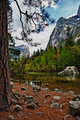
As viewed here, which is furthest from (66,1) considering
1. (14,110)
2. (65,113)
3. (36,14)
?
(14,110)

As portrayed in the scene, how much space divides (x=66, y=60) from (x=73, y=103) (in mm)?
33852

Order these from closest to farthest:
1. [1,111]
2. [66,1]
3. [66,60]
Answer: [1,111] → [66,1] → [66,60]

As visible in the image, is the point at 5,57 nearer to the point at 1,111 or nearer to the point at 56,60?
the point at 1,111

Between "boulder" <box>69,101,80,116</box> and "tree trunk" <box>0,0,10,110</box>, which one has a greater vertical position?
"tree trunk" <box>0,0,10,110</box>

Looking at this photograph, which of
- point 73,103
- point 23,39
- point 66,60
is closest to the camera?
point 73,103

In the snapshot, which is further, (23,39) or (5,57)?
(23,39)

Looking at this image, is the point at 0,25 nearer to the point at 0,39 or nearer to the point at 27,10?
the point at 0,39

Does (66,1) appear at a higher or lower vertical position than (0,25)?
higher

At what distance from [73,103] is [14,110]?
1650 mm

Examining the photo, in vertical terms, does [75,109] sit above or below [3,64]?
below

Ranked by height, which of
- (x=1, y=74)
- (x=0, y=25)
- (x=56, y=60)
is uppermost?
(x=0, y=25)

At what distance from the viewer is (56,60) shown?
35812 mm

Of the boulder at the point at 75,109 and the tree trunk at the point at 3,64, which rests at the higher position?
the tree trunk at the point at 3,64

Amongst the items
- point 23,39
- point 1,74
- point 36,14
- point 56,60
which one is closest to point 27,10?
point 36,14
